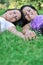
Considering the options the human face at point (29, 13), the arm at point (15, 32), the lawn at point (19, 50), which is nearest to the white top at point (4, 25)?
the arm at point (15, 32)

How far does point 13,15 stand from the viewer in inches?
239

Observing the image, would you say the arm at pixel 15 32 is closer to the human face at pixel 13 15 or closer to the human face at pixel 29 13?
the human face at pixel 13 15

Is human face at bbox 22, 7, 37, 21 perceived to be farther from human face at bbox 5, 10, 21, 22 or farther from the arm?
the arm

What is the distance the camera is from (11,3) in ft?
38.2

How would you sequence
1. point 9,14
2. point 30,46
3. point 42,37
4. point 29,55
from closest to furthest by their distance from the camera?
point 29,55
point 30,46
point 42,37
point 9,14

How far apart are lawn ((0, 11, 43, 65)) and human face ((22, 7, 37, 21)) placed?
891 millimetres

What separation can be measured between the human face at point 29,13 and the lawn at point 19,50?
2.92ft

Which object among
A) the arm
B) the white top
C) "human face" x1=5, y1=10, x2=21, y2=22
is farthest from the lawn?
"human face" x1=5, y1=10, x2=21, y2=22

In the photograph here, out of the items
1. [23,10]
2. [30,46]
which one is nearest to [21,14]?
[23,10]

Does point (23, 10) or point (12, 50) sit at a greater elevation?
point (23, 10)

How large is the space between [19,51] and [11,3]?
23.8 feet

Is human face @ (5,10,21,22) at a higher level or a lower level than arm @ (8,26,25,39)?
higher

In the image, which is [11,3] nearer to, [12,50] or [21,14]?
[21,14]

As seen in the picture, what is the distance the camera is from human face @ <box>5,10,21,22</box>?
6074 millimetres
